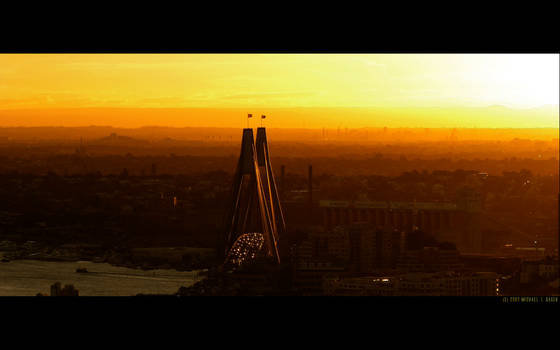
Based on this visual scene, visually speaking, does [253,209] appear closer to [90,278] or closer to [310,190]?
[310,190]

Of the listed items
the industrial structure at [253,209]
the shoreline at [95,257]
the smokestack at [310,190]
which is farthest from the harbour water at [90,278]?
the smokestack at [310,190]

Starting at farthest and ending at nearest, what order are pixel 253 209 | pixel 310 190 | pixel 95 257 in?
pixel 253 209, pixel 310 190, pixel 95 257

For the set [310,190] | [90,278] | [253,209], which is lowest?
[90,278]

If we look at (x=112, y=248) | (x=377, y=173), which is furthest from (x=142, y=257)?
(x=377, y=173)

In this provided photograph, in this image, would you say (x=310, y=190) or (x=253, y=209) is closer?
(x=310, y=190)

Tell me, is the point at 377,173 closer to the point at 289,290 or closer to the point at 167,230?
the point at 167,230

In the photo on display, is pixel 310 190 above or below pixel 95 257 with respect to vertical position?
above

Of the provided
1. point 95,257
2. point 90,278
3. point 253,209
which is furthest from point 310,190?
point 90,278
